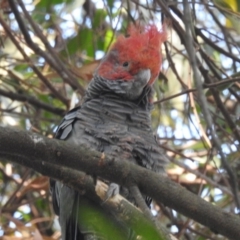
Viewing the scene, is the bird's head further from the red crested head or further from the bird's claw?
the bird's claw

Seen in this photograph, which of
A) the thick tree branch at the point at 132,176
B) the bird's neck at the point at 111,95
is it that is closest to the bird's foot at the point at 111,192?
the thick tree branch at the point at 132,176

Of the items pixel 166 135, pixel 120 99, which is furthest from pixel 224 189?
pixel 120 99

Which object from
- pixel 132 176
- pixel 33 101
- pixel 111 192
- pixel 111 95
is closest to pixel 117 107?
pixel 111 95

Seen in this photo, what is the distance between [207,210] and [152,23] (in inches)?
52.5

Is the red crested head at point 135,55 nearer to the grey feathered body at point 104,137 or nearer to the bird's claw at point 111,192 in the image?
the grey feathered body at point 104,137

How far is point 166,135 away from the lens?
12.4 feet

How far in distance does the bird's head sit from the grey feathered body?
0.11 metres

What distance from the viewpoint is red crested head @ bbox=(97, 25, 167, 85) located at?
9.62 feet

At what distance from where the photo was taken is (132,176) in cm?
184

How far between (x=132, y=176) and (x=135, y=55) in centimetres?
125

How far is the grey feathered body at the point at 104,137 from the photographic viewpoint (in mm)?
2611

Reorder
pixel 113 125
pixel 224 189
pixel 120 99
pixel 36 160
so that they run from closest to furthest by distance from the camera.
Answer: pixel 36 160 < pixel 113 125 < pixel 120 99 < pixel 224 189

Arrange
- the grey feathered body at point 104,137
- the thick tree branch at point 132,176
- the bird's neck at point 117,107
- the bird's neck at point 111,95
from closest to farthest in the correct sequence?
the thick tree branch at point 132,176
the grey feathered body at point 104,137
the bird's neck at point 117,107
the bird's neck at point 111,95

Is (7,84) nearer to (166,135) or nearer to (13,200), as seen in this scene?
(13,200)
